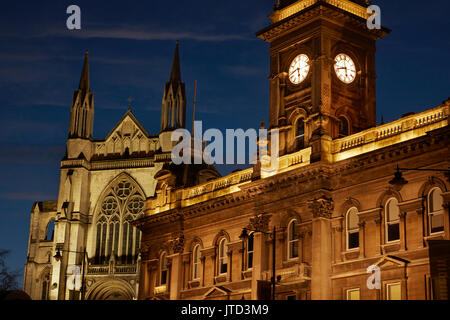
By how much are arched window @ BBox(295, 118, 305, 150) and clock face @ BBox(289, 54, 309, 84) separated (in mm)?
2643

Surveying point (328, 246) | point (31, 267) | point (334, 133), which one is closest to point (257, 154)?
point (334, 133)

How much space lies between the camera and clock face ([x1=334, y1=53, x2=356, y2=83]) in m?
50.0

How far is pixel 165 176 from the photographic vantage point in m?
59.4

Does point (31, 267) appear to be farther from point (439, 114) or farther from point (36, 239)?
point (439, 114)

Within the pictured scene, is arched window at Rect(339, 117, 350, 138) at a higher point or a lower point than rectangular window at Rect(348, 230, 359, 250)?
higher

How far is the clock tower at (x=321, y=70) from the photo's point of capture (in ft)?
161

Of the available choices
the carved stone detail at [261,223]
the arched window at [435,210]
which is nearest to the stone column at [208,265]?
the carved stone detail at [261,223]

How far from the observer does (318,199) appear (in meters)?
44.3

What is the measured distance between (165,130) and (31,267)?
20848mm

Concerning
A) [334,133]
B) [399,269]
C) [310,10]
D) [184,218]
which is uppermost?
[310,10]

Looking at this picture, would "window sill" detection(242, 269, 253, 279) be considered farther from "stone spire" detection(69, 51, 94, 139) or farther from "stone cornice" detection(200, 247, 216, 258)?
"stone spire" detection(69, 51, 94, 139)

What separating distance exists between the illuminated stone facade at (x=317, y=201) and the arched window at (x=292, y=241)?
67mm

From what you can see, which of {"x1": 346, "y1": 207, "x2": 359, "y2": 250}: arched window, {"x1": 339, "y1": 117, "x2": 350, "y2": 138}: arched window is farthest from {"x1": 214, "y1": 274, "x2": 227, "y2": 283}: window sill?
{"x1": 339, "y1": 117, "x2": 350, "y2": 138}: arched window

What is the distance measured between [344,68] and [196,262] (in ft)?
51.9
